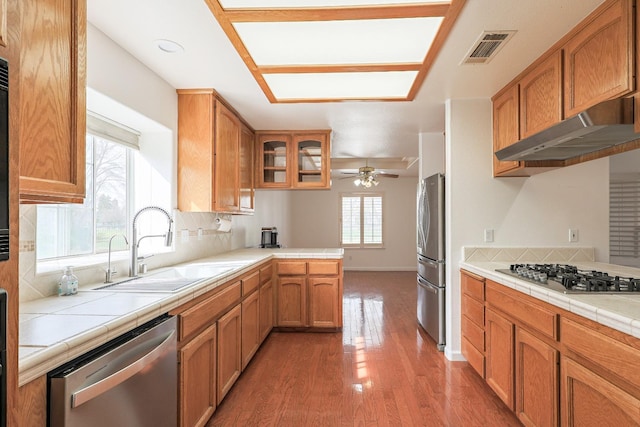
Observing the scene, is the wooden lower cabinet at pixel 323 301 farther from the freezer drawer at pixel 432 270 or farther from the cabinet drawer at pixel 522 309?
the cabinet drawer at pixel 522 309

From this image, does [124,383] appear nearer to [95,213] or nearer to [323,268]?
[95,213]

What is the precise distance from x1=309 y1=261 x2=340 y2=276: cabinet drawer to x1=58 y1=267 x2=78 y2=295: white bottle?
242 cm

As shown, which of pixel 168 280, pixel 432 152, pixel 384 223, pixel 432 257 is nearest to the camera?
pixel 168 280

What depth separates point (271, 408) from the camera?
7.79 ft

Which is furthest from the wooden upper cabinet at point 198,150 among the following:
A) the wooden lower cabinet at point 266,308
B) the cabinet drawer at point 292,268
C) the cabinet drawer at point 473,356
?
the cabinet drawer at point 473,356

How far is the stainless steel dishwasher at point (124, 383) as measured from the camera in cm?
103

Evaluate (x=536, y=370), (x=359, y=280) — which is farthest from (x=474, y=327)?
(x=359, y=280)

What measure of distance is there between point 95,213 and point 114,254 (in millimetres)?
299

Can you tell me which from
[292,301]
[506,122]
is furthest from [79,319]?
[506,122]

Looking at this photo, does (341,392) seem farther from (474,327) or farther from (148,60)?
(148,60)

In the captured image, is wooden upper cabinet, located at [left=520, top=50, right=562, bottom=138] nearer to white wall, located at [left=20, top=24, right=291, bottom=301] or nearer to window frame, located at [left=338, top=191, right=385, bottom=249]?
white wall, located at [left=20, top=24, right=291, bottom=301]

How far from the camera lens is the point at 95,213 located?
2365mm

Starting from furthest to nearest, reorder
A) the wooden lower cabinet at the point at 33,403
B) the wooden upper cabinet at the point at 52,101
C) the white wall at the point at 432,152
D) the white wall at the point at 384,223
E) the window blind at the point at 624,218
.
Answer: the white wall at the point at 384,223
the white wall at the point at 432,152
the window blind at the point at 624,218
the wooden upper cabinet at the point at 52,101
the wooden lower cabinet at the point at 33,403

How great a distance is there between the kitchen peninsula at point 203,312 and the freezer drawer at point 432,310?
0.87 m
